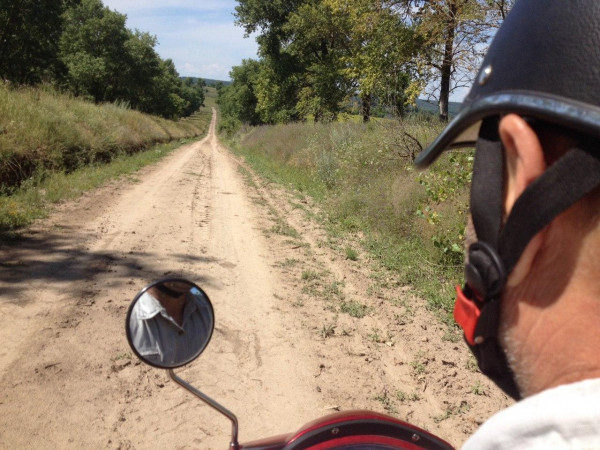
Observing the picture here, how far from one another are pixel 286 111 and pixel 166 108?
1408 inches

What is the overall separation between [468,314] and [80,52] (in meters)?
44.5

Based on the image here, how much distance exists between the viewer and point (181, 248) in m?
6.51

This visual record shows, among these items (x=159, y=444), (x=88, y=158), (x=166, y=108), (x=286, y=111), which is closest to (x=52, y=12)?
(x=286, y=111)

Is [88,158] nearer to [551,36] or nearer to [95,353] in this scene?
[95,353]

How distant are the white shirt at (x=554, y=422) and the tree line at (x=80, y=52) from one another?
818 inches

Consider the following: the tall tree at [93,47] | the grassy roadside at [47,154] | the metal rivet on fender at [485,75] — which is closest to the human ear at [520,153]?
the metal rivet on fender at [485,75]

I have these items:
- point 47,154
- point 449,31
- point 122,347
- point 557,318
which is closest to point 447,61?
point 449,31

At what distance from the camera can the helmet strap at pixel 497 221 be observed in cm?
69

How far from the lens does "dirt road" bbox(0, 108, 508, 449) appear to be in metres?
3.15

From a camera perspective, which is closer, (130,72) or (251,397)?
(251,397)

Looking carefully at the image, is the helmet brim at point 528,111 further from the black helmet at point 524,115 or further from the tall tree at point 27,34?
the tall tree at point 27,34

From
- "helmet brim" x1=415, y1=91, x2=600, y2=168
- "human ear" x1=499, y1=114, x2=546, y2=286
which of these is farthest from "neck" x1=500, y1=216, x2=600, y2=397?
"helmet brim" x1=415, y1=91, x2=600, y2=168

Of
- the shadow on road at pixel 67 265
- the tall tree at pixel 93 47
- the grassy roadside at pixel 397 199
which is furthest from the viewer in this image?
the tall tree at pixel 93 47

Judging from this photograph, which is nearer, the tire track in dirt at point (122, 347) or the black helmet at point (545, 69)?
the black helmet at point (545, 69)
